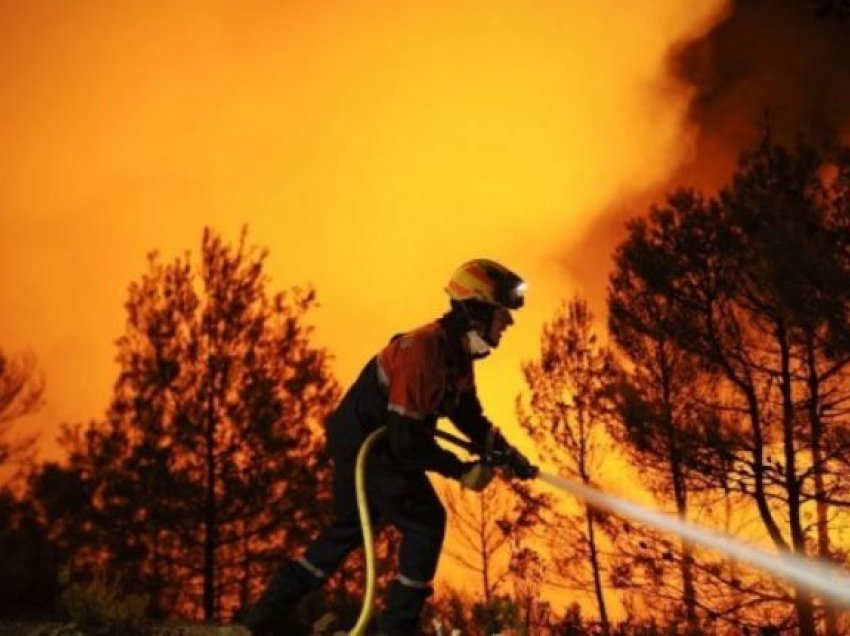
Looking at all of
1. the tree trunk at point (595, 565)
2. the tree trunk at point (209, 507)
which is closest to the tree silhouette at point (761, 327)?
the tree trunk at point (595, 565)

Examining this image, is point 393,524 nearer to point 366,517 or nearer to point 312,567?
point 366,517

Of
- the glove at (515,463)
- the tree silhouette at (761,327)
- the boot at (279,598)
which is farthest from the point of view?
the tree silhouette at (761,327)

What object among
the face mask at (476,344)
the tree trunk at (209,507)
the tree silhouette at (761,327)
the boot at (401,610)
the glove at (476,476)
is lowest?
the boot at (401,610)

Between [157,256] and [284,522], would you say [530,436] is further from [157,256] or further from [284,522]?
[157,256]

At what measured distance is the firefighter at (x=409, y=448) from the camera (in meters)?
4.19

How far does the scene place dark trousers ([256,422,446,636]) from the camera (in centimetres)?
432

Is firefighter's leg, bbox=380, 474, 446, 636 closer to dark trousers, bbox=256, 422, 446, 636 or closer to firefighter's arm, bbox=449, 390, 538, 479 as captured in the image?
dark trousers, bbox=256, 422, 446, 636

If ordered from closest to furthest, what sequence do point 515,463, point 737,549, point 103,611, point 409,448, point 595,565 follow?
point 409,448, point 515,463, point 737,549, point 103,611, point 595,565

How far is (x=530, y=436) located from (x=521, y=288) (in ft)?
46.3

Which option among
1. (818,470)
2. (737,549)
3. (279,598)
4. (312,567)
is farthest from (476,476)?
(818,470)

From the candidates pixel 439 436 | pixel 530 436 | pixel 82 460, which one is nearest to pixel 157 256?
pixel 82 460

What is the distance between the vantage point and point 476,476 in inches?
174

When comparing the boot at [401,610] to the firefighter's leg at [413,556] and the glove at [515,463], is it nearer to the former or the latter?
the firefighter's leg at [413,556]

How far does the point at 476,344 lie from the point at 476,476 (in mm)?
609
